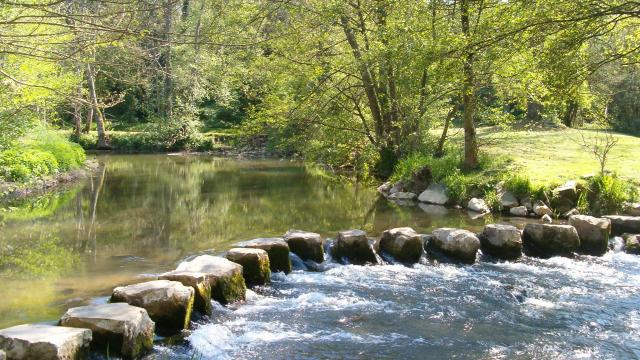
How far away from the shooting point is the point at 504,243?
10305mm

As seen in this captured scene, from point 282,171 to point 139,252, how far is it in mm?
15447

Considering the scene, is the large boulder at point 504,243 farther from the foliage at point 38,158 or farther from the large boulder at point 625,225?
the foliage at point 38,158

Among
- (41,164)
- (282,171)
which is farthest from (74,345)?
(282,171)

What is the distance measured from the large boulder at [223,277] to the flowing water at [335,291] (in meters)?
0.22

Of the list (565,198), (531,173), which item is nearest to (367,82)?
(531,173)

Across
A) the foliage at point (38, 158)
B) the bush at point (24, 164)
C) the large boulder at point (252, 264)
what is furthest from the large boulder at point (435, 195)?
the bush at point (24, 164)

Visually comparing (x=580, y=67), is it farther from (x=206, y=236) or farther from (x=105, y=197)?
(x=105, y=197)

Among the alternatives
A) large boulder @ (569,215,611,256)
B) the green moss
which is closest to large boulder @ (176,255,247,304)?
the green moss

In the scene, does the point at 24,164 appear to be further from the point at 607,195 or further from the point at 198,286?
the point at 607,195

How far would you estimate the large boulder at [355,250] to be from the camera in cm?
1001

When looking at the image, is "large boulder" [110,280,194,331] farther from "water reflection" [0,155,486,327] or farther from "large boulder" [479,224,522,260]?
"large boulder" [479,224,522,260]

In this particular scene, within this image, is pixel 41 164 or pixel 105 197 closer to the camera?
pixel 105 197

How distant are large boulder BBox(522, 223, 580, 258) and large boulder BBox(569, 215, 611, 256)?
21 cm

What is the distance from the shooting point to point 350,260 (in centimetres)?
1003
